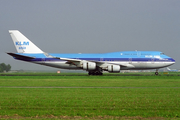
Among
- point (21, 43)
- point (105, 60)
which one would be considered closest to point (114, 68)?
point (105, 60)

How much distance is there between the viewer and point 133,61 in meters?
50.2

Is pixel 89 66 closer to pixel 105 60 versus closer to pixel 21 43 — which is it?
pixel 105 60

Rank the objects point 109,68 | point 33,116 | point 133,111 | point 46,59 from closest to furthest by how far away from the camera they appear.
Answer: point 33,116 < point 133,111 < point 109,68 < point 46,59

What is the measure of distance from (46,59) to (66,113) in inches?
1625

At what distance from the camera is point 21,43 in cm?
5453

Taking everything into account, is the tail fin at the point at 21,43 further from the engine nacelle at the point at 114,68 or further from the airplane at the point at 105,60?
the engine nacelle at the point at 114,68

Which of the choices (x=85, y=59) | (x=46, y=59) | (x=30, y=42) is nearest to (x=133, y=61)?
(x=85, y=59)

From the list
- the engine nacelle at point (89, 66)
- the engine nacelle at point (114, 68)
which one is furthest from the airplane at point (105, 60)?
the engine nacelle at point (89, 66)

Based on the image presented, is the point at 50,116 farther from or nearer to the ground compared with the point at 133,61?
nearer to the ground

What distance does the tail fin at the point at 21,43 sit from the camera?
5406 cm

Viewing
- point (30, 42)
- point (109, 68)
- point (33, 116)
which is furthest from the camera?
point (30, 42)

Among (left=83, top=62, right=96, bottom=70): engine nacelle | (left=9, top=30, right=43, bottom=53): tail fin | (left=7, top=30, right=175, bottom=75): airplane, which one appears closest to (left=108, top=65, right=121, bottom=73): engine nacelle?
(left=7, top=30, right=175, bottom=75): airplane

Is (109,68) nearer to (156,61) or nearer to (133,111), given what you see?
(156,61)

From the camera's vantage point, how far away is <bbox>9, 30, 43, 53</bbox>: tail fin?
54.1 m
